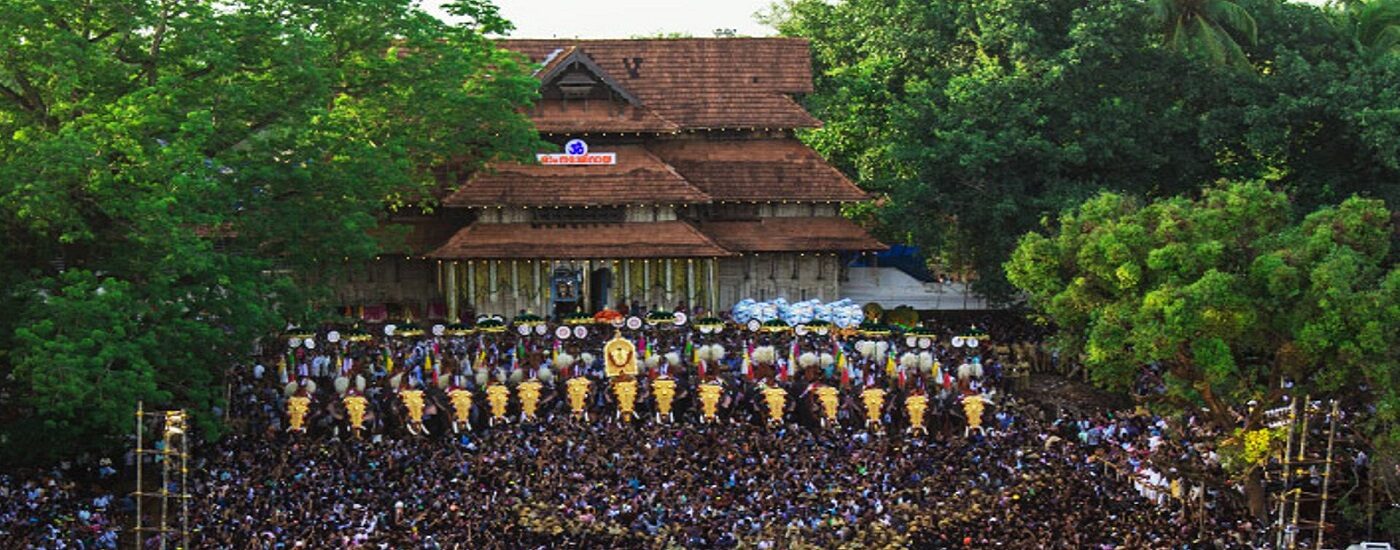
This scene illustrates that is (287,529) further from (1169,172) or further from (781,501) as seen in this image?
(1169,172)

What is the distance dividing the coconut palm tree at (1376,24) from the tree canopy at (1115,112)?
1.09m

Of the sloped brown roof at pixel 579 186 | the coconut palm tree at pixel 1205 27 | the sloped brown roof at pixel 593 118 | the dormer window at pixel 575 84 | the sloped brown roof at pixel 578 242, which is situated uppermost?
the coconut palm tree at pixel 1205 27

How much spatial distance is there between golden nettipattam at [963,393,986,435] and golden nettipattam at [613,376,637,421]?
7349 millimetres

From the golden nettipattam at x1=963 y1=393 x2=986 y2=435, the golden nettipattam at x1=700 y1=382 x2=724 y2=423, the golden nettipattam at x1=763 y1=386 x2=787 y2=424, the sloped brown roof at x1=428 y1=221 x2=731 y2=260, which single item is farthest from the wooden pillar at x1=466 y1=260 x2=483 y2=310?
the golden nettipattam at x1=963 y1=393 x2=986 y2=435

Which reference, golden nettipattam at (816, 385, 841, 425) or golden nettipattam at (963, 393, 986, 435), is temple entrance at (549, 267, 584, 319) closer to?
golden nettipattam at (816, 385, 841, 425)

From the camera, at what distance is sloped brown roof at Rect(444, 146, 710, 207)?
55.2 m

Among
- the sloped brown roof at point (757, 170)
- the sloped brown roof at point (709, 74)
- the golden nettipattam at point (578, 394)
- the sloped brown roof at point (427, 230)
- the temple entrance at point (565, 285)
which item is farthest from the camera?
the sloped brown roof at point (709, 74)

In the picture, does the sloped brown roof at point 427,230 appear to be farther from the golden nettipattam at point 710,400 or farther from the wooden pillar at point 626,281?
the golden nettipattam at point 710,400

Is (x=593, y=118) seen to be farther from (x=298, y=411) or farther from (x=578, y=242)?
(x=298, y=411)

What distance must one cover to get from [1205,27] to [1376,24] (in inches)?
256

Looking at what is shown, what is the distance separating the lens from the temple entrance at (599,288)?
56.5 metres

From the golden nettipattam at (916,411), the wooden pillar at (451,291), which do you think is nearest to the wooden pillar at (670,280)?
the wooden pillar at (451,291)

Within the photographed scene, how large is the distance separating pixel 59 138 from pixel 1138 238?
2191cm

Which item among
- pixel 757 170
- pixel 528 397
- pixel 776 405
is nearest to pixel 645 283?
pixel 757 170
